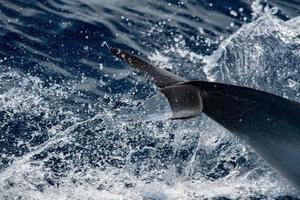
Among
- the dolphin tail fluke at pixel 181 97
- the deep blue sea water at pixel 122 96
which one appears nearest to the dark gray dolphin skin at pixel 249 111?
the dolphin tail fluke at pixel 181 97

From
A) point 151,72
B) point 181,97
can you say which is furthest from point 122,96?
point 181,97

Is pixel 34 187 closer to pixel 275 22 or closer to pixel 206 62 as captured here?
pixel 206 62

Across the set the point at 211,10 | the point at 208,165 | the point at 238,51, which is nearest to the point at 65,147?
the point at 208,165

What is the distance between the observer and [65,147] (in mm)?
6688

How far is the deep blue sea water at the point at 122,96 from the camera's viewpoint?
6.20 m

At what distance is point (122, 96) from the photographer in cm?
783

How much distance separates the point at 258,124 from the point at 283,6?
765 cm

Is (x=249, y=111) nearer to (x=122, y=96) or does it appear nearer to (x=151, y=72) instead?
(x=151, y=72)

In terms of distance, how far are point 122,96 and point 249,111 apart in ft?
10.8

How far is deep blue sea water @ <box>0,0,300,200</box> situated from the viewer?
6195mm

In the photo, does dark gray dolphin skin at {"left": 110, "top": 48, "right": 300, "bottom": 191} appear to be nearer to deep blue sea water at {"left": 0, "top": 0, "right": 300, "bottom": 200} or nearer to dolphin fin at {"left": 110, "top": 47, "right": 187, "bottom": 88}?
dolphin fin at {"left": 110, "top": 47, "right": 187, "bottom": 88}

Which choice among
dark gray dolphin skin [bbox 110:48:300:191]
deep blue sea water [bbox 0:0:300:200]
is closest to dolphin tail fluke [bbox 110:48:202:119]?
dark gray dolphin skin [bbox 110:48:300:191]

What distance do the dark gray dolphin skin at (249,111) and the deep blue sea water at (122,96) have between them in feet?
2.10

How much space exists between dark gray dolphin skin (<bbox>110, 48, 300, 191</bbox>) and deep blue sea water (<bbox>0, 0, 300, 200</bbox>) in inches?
25.2
